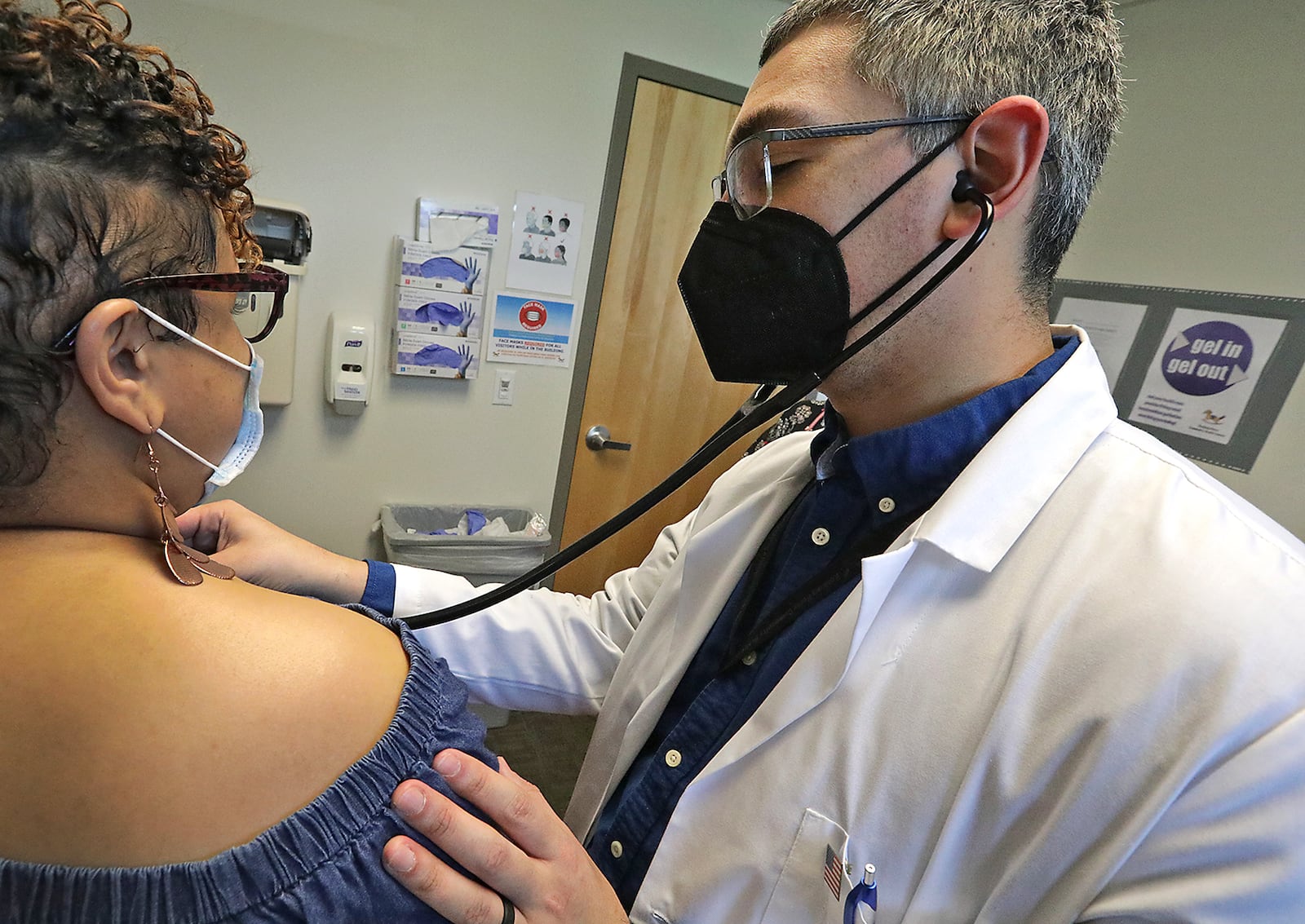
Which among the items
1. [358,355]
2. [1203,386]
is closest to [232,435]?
[358,355]

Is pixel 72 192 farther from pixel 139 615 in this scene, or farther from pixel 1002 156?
pixel 1002 156

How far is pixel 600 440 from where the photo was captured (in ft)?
8.15

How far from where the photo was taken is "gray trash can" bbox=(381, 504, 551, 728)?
6.86 feet

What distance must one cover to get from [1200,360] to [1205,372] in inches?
1.5

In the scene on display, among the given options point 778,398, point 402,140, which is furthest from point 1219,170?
point 402,140

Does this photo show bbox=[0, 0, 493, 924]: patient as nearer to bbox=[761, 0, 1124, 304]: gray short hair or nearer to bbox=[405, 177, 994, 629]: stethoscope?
bbox=[405, 177, 994, 629]: stethoscope

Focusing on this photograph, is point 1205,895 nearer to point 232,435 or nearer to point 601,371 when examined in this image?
point 232,435

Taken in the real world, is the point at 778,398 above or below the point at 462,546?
above

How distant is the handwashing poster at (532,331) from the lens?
222 cm

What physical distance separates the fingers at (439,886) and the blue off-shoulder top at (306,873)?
1cm

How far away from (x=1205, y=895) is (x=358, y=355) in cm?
216

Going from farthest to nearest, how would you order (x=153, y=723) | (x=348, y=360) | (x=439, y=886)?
(x=348, y=360) < (x=439, y=886) < (x=153, y=723)

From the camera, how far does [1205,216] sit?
A: 1792 mm

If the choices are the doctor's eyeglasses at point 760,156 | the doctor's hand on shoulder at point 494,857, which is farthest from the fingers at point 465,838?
the doctor's eyeglasses at point 760,156
